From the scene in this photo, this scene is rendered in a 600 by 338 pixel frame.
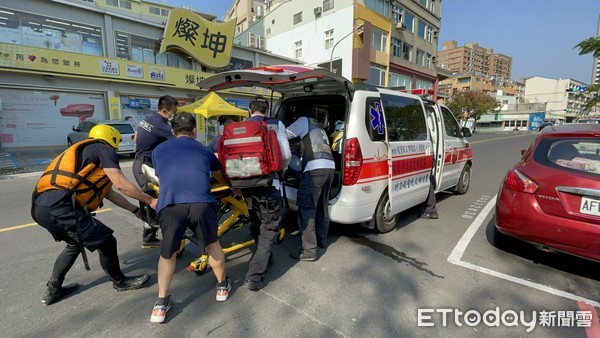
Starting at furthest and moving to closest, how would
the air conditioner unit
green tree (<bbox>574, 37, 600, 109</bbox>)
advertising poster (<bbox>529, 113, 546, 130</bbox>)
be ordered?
advertising poster (<bbox>529, 113, 546, 130</bbox>)
the air conditioner unit
green tree (<bbox>574, 37, 600, 109</bbox>)

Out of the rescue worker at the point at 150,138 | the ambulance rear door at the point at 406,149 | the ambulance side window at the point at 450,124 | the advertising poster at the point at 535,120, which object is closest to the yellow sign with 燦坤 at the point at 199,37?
the rescue worker at the point at 150,138

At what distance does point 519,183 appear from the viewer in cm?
319

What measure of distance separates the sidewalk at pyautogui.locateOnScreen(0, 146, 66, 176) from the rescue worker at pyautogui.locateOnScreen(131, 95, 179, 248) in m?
8.61

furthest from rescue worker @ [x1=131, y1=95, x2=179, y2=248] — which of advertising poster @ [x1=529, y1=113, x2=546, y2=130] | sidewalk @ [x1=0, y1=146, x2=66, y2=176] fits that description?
advertising poster @ [x1=529, y1=113, x2=546, y2=130]

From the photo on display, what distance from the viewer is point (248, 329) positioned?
7.38 ft

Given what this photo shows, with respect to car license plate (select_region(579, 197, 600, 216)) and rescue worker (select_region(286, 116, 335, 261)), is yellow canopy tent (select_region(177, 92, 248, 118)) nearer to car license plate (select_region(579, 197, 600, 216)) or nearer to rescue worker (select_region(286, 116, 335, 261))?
rescue worker (select_region(286, 116, 335, 261))

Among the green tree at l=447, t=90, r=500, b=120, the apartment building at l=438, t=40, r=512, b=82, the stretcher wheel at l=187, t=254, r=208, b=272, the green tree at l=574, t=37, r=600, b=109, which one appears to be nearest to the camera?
the stretcher wheel at l=187, t=254, r=208, b=272

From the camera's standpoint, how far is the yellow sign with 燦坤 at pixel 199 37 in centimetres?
1709

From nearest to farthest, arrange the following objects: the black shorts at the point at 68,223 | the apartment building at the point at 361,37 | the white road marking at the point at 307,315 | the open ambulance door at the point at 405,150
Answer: the white road marking at the point at 307,315 → the black shorts at the point at 68,223 → the open ambulance door at the point at 405,150 → the apartment building at the point at 361,37

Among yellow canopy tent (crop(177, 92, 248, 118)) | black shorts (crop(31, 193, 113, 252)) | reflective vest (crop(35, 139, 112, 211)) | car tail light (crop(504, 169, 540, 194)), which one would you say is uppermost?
yellow canopy tent (crop(177, 92, 248, 118))

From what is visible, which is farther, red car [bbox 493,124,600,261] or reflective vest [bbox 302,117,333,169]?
reflective vest [bbox 302,117,333,169]

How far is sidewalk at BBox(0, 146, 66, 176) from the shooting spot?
9623 mm

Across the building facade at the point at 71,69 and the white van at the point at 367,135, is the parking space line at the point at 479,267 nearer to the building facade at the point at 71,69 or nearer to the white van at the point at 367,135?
the white van at the point at 367,135

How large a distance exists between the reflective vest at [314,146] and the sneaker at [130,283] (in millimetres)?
1952
